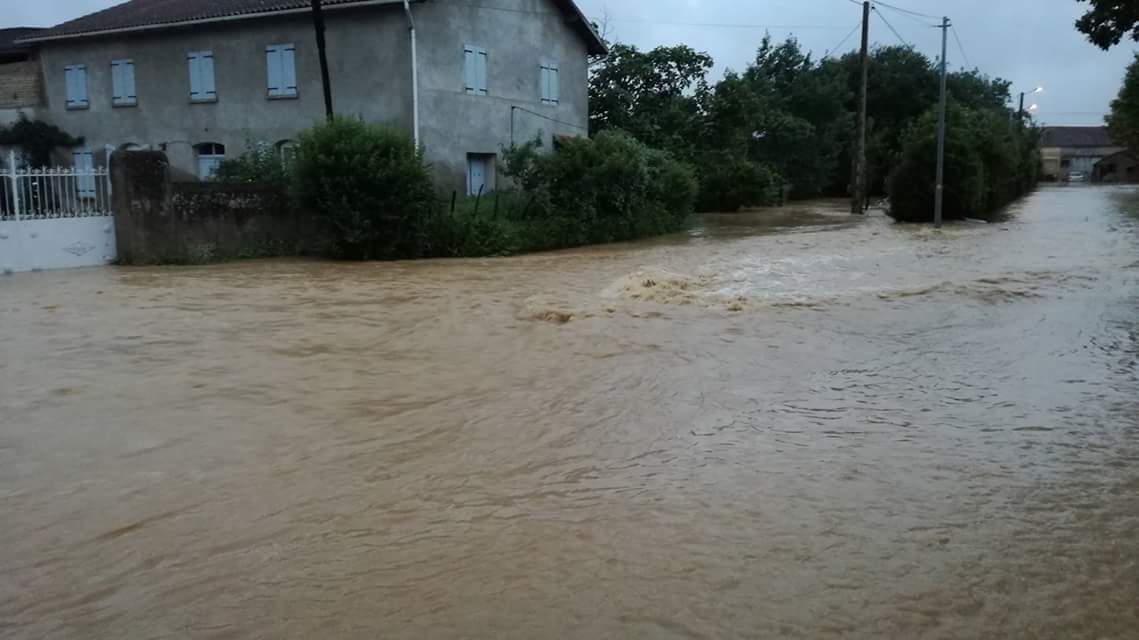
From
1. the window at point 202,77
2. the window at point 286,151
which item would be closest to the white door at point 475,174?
the window at point 286,151

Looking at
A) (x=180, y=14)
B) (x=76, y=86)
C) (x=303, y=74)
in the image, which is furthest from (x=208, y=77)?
(x=76, y=86)

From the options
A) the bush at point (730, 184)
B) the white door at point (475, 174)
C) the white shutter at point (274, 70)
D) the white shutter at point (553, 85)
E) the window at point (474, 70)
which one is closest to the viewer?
the white shutter at point (274, 70)

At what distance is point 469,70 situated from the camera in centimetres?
2767

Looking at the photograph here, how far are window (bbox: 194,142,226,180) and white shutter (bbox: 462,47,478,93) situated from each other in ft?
24.6

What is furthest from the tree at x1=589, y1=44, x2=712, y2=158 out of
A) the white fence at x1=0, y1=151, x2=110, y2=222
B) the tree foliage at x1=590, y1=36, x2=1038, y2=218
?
the white fence at x1=0, y1=151, x2=110, y2=222

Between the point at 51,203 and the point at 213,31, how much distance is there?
1069 cm

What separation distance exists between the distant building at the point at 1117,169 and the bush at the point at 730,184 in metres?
70.7

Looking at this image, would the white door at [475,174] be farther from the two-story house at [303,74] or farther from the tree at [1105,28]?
the tree at [1105,28]

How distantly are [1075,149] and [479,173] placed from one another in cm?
11253

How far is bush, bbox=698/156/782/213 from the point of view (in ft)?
142

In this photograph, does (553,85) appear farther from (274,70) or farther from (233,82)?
(233,82)

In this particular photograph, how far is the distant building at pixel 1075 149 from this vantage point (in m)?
116

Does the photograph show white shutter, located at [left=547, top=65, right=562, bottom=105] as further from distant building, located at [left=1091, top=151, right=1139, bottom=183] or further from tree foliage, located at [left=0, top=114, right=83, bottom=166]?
distant building, located at [left=1091, top=151, right=1139, bottom=183]

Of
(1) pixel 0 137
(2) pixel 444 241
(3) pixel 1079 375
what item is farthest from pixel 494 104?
(3) pixel 1079 375
